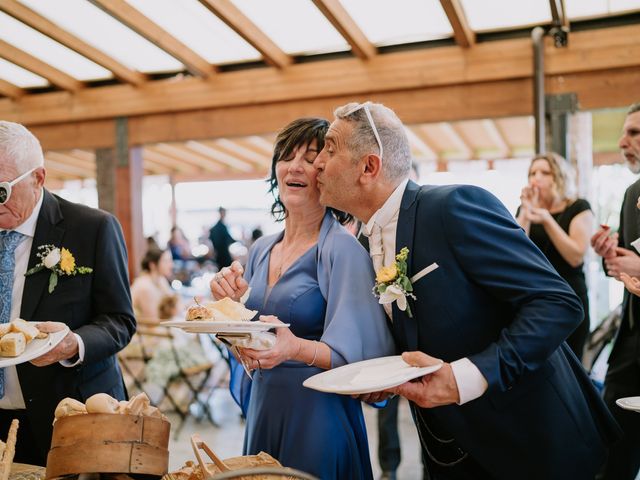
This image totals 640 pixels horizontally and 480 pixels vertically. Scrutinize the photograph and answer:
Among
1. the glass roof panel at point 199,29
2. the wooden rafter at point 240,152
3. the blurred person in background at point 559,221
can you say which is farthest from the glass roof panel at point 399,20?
the wooden rafter at point 240,152

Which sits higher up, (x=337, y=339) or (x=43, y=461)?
(x=337, y=339)

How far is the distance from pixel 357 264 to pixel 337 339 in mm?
253

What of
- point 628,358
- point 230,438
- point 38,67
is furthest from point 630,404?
point 38,67

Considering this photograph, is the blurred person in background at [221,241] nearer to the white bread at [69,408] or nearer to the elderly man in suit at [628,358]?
the elderly man in suit at [628,358]

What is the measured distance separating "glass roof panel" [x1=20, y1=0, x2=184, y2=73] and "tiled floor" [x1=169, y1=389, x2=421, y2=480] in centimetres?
343

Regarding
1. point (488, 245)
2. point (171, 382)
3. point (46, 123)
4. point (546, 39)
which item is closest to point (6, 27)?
point (46, 123)

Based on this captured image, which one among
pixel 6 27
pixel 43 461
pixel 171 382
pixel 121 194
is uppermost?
pixel 6 27

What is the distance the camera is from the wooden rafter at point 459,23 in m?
5.30

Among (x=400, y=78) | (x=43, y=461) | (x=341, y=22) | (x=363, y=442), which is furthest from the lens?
(x=400, y=78)

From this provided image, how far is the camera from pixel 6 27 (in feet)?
20.5

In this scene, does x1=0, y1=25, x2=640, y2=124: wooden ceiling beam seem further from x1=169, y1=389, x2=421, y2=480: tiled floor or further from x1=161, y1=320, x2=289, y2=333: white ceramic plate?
x1=161, y1=320, x2=289, y2=333: white ceramic plate

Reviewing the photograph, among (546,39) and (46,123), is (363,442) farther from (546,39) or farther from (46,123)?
(46,123)

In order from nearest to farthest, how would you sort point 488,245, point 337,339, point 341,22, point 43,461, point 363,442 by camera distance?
point 488,245, point 337,339, point 363,442, point 43,461, point 341,22

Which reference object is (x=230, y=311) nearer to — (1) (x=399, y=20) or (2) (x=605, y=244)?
(2) (x=605, y=244)
